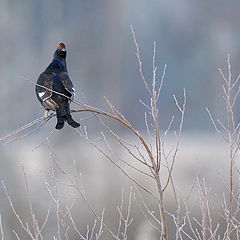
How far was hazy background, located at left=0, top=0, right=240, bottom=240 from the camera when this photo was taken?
1074 centimetres

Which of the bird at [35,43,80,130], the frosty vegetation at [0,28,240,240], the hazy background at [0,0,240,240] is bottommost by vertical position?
the frosty vegetation at [0,28,240,240]

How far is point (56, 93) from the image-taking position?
4.12 metres

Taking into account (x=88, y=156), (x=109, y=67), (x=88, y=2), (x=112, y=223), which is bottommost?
(x=112, y=223)

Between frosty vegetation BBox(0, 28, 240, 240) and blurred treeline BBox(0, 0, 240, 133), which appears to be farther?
blurred treeline BBox(0, 0, 240, 133)

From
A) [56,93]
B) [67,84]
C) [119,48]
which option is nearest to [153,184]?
[119,48]

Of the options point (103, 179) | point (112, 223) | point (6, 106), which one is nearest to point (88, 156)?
point (103, 179)

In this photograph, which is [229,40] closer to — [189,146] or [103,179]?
[189,146]

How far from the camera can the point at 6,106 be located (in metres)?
10.8

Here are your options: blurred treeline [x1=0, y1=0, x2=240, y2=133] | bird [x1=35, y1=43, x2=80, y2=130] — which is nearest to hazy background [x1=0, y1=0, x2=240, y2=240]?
blurred treeline [x1=0, y1=0, x2=240, y2=133]

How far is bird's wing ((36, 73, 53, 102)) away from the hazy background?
5.43m

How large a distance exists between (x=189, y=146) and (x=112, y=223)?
90.4 inches

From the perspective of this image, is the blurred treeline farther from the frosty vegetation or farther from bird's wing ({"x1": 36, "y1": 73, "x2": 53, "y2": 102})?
bird's wing ({"x1": 36, "y1": 73, "x2": 53, "y2": 102})

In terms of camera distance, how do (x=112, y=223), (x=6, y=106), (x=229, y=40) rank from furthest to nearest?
(x=229, y=40) → (x=6, y=106) → (x=112, y=223)

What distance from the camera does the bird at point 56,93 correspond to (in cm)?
428
